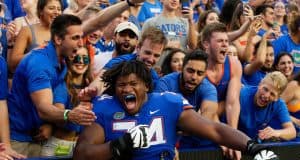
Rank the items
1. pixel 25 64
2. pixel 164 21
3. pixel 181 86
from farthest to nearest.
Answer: pixel 164 21 → pixel 181 86 → pixel 25 64

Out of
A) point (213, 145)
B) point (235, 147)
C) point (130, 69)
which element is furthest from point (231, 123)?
point (130, 69)

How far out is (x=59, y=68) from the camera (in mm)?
5566

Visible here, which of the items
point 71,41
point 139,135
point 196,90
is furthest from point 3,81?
point 196,90

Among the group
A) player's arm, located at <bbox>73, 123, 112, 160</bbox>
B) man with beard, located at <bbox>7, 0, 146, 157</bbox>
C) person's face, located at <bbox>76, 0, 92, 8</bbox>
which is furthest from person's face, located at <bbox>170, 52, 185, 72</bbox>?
player's arm, located at <bbox>73, 123, 112, 160</bbox>

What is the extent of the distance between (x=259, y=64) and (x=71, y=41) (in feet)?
10.9

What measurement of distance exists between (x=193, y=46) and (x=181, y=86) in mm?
1973

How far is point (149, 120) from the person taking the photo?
191 inches

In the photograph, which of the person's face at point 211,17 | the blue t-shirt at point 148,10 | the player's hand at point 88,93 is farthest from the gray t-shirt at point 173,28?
the player's hand at point 88,93

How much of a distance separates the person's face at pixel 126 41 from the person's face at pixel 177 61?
0.74 metres

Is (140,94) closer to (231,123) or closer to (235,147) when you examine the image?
(235,147)

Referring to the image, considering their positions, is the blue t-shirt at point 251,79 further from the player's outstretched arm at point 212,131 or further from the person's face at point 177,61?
the player's outstretched arm at point 212,131

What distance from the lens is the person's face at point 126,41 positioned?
6.49 metres

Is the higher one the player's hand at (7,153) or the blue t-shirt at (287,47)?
the blue t-shirt at (287,47)

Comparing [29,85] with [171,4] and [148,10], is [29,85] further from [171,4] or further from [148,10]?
[148,10]
